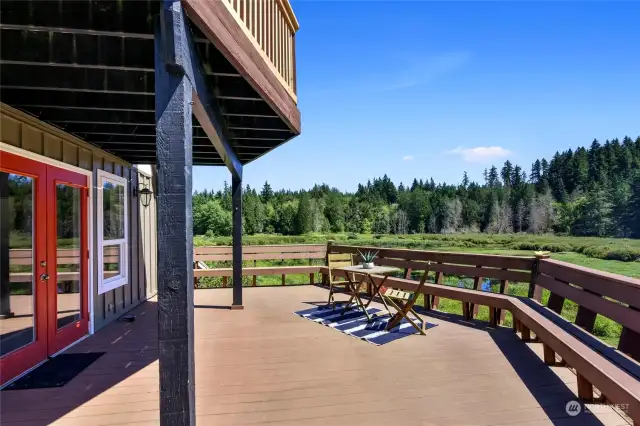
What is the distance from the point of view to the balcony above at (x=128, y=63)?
6.11ft

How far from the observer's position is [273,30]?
10.5 feet

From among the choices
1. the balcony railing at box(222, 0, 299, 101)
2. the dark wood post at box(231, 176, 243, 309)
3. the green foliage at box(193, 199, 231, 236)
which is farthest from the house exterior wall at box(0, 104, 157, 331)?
the green foliage at box(193, 199, 231, 236)

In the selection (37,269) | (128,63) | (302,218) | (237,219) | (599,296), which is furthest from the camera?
(302,218)

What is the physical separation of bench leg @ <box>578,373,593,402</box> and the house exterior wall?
15.3 ft

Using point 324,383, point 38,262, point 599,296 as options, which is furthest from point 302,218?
point 599,296

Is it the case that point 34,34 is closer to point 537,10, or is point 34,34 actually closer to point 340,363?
point 340,363

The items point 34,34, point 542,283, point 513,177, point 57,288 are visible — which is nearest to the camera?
point 34,34

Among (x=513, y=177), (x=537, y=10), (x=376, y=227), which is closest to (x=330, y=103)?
(x=537, y=10)

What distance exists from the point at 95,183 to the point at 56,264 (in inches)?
50.7

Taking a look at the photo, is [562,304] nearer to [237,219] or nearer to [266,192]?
[237,219]

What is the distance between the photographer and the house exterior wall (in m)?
3.35

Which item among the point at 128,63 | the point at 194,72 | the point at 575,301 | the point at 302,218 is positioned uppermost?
the point at 128,63

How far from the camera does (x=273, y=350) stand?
404 centimetres

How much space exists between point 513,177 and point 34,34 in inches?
3356
